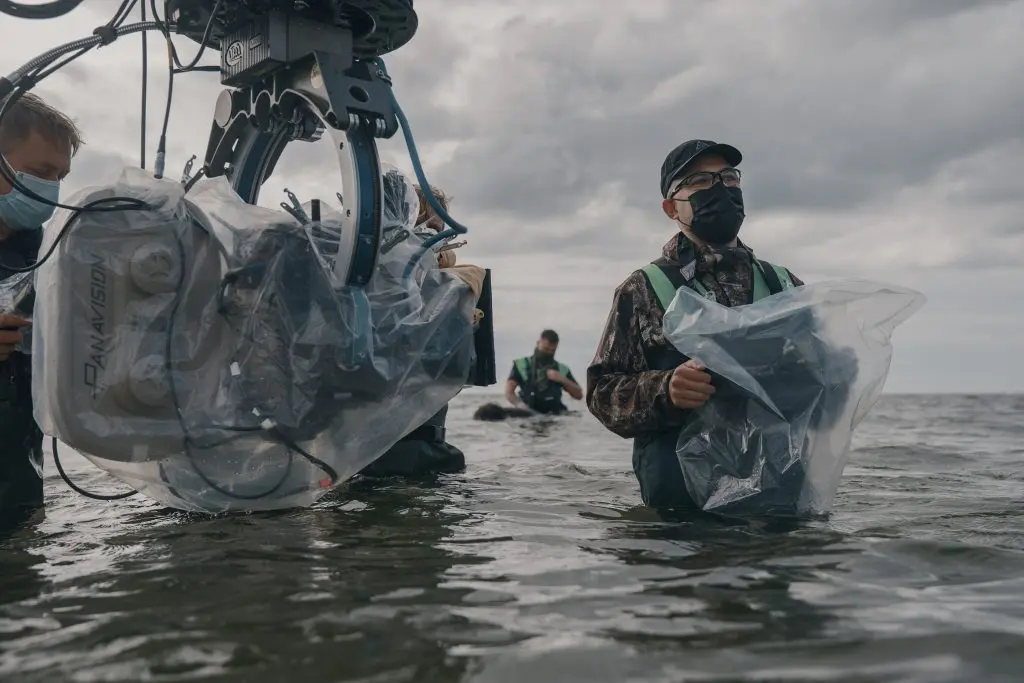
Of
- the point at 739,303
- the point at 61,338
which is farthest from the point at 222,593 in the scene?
the point at 739,303

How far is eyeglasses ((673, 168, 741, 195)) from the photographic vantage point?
3625 millimetres

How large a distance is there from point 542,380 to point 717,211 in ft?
31.1

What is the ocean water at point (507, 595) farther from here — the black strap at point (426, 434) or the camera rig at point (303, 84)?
the camera rig at point (303, 84)

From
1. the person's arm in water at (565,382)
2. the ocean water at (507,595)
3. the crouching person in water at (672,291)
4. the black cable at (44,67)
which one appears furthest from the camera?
the person's arm in water at (565,382)

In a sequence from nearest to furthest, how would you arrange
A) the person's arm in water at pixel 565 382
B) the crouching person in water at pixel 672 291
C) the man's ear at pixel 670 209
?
the crouching person in water at pixel 672 291, the man's ear at pixel 670 209, the person's arm in water at pixel 565 382

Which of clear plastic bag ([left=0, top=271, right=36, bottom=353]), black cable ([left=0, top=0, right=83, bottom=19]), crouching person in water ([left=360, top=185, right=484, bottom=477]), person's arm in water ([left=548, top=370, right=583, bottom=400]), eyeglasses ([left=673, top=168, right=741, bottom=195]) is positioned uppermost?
black cable ([left=0, top=0, right=83, bottom=19])

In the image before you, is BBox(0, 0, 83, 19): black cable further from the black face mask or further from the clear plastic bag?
the black face mask

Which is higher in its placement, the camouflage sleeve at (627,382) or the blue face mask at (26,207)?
the blue face mask at (26,207)

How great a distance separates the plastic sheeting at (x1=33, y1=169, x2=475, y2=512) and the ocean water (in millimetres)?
256

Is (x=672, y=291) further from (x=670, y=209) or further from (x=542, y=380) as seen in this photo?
(x=542, y=380)

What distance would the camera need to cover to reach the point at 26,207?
323 centimetres

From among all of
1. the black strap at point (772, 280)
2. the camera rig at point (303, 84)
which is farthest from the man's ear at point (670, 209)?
the camera rig at point (303, 84)

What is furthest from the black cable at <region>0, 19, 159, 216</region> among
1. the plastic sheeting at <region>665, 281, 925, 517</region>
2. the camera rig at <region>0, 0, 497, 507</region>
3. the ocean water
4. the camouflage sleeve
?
the plastic sheeting at <region>665, 281, 925, 517</region>

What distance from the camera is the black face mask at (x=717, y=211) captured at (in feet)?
11.8
